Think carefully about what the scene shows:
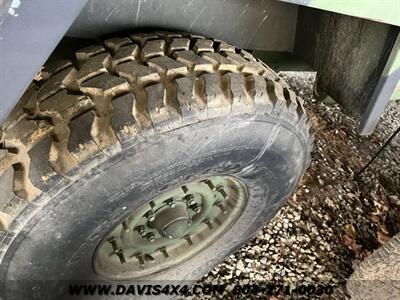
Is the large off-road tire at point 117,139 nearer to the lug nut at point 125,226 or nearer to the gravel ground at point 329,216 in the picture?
the lug nut at point 125,226

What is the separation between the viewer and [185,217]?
6.39 feet

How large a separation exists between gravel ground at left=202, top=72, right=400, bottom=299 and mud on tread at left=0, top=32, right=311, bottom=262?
1.04 meters

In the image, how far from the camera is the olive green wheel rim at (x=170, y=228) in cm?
189

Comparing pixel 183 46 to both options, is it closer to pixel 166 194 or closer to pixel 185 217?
pixel 166 194

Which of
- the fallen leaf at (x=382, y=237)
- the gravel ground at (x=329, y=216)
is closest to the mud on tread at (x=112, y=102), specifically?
the gravel ground at (x=329, y=216)

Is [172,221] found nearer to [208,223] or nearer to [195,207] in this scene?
[195,207]

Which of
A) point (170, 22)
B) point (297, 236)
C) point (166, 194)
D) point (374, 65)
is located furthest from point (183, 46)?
point (297, 236)

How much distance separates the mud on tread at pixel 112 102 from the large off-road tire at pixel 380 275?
35.3 inches

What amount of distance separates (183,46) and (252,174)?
1.65 ft

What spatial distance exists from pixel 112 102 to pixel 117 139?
0.10 metres

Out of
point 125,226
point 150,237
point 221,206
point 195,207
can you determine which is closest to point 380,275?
point 221,206

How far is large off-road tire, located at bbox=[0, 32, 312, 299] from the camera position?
144 cm

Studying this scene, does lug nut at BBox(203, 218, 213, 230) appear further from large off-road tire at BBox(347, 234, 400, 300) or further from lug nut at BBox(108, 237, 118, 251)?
large off-road tire at BBox(347, 234, 400, 300)

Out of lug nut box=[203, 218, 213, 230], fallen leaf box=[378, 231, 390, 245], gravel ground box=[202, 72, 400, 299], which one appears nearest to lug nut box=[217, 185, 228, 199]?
lug nut box=[203, 218, 213, 230]
